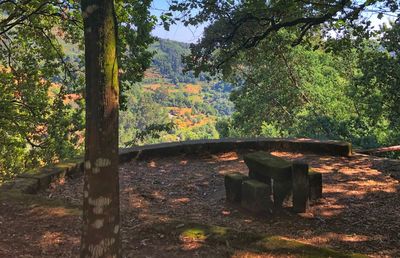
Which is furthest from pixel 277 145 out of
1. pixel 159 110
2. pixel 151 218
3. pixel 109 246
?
pixel 159 110

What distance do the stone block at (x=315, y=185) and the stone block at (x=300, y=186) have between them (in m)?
0.48

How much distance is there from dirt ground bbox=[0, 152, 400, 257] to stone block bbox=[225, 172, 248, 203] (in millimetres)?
172

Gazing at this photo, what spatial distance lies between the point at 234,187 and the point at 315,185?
1.28 m

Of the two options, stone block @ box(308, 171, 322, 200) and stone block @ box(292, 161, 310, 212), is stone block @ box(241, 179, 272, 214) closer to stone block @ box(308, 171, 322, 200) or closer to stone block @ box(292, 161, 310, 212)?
stone block @ box(292, 161, 310, 212)

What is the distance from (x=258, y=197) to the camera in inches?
226

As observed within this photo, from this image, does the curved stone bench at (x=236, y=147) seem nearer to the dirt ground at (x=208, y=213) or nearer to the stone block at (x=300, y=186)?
the dirt ground at (x=208, y=213)

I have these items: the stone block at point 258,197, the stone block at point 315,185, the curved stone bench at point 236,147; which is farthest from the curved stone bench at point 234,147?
the stone block at point 258,197

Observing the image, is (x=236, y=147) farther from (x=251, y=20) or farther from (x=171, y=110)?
(x=171, y=110)

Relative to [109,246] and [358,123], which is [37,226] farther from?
[358,123]

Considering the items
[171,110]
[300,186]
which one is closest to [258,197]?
[300,186]

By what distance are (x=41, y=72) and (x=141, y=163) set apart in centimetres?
618

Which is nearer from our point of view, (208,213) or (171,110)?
(208,213)

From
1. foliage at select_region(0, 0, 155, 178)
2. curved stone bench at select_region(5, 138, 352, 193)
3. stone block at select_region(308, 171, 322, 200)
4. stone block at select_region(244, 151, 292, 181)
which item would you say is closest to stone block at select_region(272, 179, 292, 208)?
stone block at select_region(244, 151, 292, 181)

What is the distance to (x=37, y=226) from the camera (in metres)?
4.71
